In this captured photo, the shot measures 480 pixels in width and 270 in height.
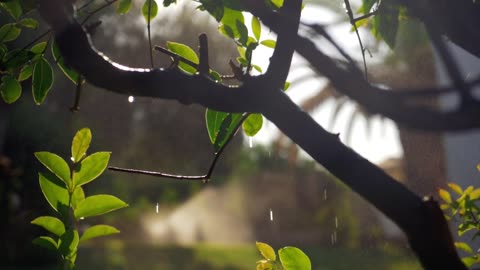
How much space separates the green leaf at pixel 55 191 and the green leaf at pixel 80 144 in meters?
0.03

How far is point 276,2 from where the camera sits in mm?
867

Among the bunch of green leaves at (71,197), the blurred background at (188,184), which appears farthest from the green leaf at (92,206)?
the blurred background at (188,184)

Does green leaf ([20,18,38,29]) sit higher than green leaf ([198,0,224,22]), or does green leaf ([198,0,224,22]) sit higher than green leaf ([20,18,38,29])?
green leaf ([20,18,38,29])

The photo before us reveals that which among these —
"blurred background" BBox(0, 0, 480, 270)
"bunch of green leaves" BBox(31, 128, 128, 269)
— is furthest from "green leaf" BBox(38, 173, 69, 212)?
"blurred background" BBox(0, 0, 480, 270)

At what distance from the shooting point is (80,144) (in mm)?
751

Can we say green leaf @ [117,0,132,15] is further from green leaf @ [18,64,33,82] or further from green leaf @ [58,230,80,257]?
green leaf @ [58,230,80,257]

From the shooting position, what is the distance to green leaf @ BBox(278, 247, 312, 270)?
75cm

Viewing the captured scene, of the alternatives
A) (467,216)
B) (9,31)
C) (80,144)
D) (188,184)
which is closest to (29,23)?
(9,31)

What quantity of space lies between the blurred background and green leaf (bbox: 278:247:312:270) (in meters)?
5.43

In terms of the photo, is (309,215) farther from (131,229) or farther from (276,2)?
(276,2)

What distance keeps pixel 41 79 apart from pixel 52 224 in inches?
10.6

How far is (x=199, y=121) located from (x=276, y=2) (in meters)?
14.2

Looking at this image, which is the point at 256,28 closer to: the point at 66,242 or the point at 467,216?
the point at 66,242

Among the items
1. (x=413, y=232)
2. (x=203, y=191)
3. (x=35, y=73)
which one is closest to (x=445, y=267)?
(x=413, y=232)
